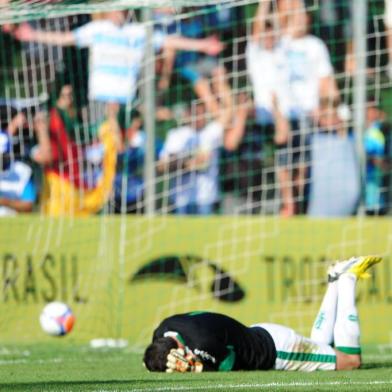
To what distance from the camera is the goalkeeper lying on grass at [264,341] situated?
788 centimetres

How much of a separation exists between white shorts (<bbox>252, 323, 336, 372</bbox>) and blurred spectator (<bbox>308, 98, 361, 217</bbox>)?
152 inches

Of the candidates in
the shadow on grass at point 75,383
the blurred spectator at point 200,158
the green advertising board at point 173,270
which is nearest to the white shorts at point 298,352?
the shadow on grass at point 75,383

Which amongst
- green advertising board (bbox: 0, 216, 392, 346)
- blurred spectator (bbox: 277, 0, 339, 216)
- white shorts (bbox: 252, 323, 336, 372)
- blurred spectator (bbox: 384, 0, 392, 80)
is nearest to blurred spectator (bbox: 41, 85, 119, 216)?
green advertising board (bbox: 0, 216, 392, 346)

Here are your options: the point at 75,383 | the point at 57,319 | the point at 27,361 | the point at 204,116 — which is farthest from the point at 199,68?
the point at 75,383

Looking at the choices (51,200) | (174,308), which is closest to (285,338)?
(174,308)

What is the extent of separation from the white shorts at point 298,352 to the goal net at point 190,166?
11.4 ft

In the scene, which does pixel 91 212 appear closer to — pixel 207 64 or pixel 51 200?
pixel 51 200

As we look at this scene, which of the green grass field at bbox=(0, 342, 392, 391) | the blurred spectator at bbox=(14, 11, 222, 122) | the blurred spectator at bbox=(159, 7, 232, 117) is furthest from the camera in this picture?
the blurred spectator at bbox=(159, 7, 232, 117)

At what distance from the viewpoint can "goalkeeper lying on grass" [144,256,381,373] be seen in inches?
310

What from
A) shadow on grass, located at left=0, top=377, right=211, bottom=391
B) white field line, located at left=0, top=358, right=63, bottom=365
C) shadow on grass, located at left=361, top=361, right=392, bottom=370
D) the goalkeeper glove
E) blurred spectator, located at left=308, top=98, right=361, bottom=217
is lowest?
white field line, located at left=0, top=358, right=63, bottom=365

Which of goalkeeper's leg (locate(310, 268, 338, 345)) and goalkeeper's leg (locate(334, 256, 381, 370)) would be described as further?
goalkeeper's leg (locate(310, 268, 338, 345))

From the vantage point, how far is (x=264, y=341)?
8227 mm

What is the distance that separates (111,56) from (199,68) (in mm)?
1089

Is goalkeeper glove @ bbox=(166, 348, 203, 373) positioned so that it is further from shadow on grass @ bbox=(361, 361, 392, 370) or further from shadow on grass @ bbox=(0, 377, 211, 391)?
shadow on grass @ bbox=(361, 361, 392, 370)
